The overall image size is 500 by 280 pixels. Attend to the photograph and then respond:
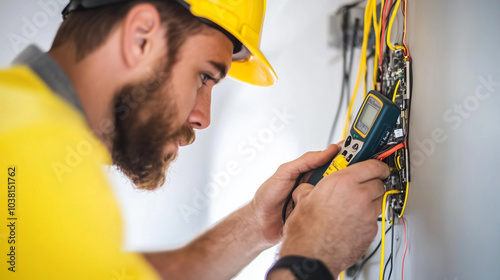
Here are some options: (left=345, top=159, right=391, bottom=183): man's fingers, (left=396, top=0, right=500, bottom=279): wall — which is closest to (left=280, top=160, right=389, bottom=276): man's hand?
(left=345, top=159, right=391, bottom=183): man's fingers

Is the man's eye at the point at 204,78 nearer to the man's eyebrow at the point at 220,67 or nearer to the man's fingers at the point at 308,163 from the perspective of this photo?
the man's eyebrow at the point at 220,67

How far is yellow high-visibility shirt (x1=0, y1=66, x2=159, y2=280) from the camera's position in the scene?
681 millimetres

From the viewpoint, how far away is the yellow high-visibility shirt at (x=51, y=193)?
68 cm

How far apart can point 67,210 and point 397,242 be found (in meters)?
0.71

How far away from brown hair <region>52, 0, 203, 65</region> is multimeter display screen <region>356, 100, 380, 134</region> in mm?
423

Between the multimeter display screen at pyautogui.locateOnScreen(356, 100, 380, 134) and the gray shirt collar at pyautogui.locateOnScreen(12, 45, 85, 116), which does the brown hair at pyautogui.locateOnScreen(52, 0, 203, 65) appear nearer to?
the gray shirt collar at pyautogui.locateOnScreen(12, 45, 85, 116)

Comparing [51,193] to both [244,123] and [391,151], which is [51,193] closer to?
[391,151]

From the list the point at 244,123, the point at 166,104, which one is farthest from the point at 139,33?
the point at 244,123

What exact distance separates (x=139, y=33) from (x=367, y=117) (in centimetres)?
51

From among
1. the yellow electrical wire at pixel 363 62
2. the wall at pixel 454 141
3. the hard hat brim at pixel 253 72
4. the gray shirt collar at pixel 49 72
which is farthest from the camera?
the hard hat brim at pixel 253 72

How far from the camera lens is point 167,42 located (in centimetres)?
86

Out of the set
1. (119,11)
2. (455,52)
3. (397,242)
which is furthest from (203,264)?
(455,52)

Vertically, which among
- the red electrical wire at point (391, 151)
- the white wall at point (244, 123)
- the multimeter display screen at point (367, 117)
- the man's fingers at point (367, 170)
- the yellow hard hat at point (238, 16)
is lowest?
the white wall at point (244, 123)

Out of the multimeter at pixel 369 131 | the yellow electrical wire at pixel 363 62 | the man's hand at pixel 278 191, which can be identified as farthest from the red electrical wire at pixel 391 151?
the yellow electrical wire at pixel 363 62
